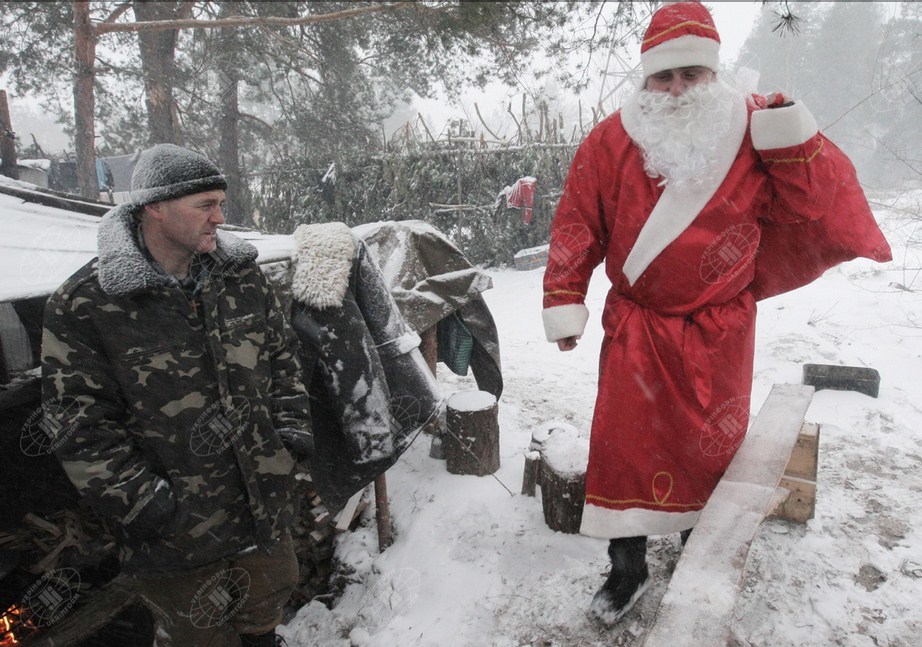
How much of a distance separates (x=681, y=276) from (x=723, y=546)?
90cm

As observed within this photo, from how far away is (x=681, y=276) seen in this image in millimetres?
1926

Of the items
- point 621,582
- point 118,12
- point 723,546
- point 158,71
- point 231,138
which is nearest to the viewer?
point 723,546

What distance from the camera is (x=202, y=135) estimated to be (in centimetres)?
1159

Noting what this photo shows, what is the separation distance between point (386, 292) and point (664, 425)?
1.50 metres

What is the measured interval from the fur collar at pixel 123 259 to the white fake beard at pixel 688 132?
1.73 metres

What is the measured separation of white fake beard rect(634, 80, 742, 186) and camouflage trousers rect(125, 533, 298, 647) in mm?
2021

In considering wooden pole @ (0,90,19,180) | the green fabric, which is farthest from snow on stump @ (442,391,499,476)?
wooden pole @ (0,90,19,180)

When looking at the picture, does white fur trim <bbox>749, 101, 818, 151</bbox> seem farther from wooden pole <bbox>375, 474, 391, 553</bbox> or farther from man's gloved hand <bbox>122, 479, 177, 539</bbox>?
wooden pole <bbox>375, 474, 391, 553</bbox>

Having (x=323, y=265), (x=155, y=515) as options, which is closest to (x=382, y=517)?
(x=323, y=265)

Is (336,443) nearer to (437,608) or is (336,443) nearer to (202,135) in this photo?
(437,608)

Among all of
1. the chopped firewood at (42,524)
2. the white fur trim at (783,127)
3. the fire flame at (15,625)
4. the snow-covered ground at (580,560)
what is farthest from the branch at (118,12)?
the white fur trim at (783,127)

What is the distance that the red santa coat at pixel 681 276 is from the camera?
6.21ft

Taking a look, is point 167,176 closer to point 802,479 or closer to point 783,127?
point 783,127

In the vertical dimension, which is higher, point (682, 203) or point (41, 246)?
point (682, 203)
